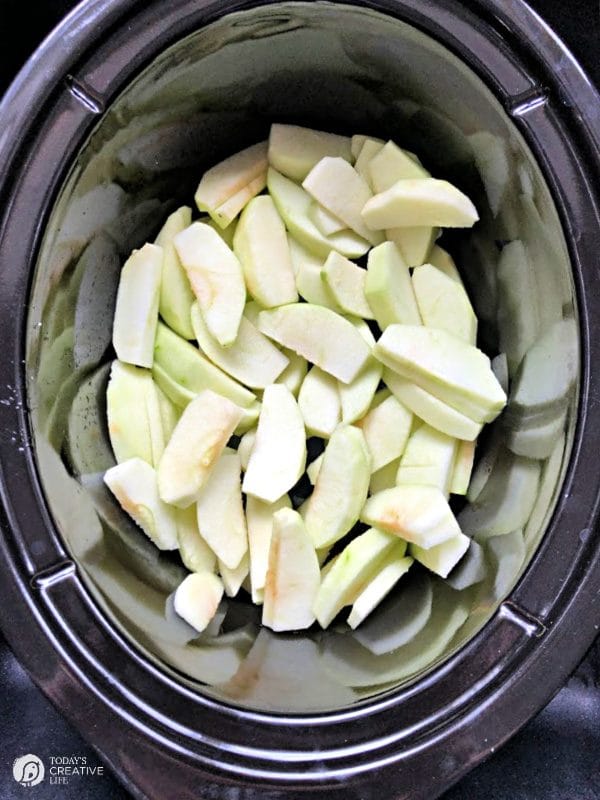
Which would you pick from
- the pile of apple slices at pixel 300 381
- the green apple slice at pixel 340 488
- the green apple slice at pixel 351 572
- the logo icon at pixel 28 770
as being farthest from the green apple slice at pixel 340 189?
the logo icon at pixel 28 770

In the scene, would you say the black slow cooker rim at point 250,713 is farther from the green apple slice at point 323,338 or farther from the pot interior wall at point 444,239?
the green apple slice at point 323,338

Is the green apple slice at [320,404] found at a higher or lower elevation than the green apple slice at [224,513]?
higher

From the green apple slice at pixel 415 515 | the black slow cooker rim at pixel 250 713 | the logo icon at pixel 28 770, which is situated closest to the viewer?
the black slow cooker rim at pixel 250 713

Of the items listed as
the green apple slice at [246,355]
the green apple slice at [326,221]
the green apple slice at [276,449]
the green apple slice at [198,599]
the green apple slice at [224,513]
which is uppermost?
the green apple slice at [326,221]

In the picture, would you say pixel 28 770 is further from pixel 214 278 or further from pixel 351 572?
pixel 214 278

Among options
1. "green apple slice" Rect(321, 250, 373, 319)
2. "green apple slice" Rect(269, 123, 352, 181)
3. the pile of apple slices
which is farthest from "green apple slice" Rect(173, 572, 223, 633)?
"green apple slice" Rect(269, 123, 352, 181)

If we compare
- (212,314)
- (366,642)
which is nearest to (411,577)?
(366,642)

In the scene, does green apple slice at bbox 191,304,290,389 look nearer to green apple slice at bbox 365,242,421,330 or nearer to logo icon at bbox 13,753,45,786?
green apple slice at bbox 365,242,421,330

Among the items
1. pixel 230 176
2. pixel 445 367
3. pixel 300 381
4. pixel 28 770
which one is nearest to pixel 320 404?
pixel 300 381
